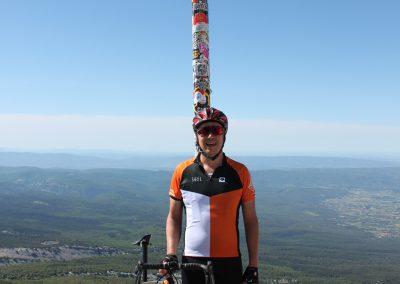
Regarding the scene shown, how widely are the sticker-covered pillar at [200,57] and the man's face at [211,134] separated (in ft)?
15.4

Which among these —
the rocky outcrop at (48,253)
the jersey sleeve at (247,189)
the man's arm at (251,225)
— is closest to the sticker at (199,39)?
the jersey sleeve at (247,189)

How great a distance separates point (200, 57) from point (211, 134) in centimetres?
520

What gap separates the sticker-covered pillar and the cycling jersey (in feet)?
15.8

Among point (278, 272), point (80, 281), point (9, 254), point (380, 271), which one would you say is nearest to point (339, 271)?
point (380, 271)

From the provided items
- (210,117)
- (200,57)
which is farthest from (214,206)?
(200,57)

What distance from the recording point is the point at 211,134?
21.6 ft

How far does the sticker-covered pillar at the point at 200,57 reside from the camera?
37.3ft

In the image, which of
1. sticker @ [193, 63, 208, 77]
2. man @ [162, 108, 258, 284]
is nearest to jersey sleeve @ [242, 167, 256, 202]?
man @ [162, 108, 258, 284]

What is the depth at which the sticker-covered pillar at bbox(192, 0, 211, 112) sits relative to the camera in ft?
37.3

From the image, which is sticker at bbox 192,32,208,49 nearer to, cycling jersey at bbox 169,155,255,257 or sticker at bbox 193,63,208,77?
sticker at bbox 193,63,208,77

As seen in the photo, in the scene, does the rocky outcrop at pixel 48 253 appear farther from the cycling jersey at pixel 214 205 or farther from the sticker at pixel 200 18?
the cycling jersey at pixel 214 205

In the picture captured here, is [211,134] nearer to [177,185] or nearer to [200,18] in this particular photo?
[177,185]

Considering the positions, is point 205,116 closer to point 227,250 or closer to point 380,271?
point 227,250

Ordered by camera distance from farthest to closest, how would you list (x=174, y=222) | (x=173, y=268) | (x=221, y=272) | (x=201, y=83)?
(x=201, y=83) → (x=174, y=222) → (x=221, y=272) → (x=173, y=268)
